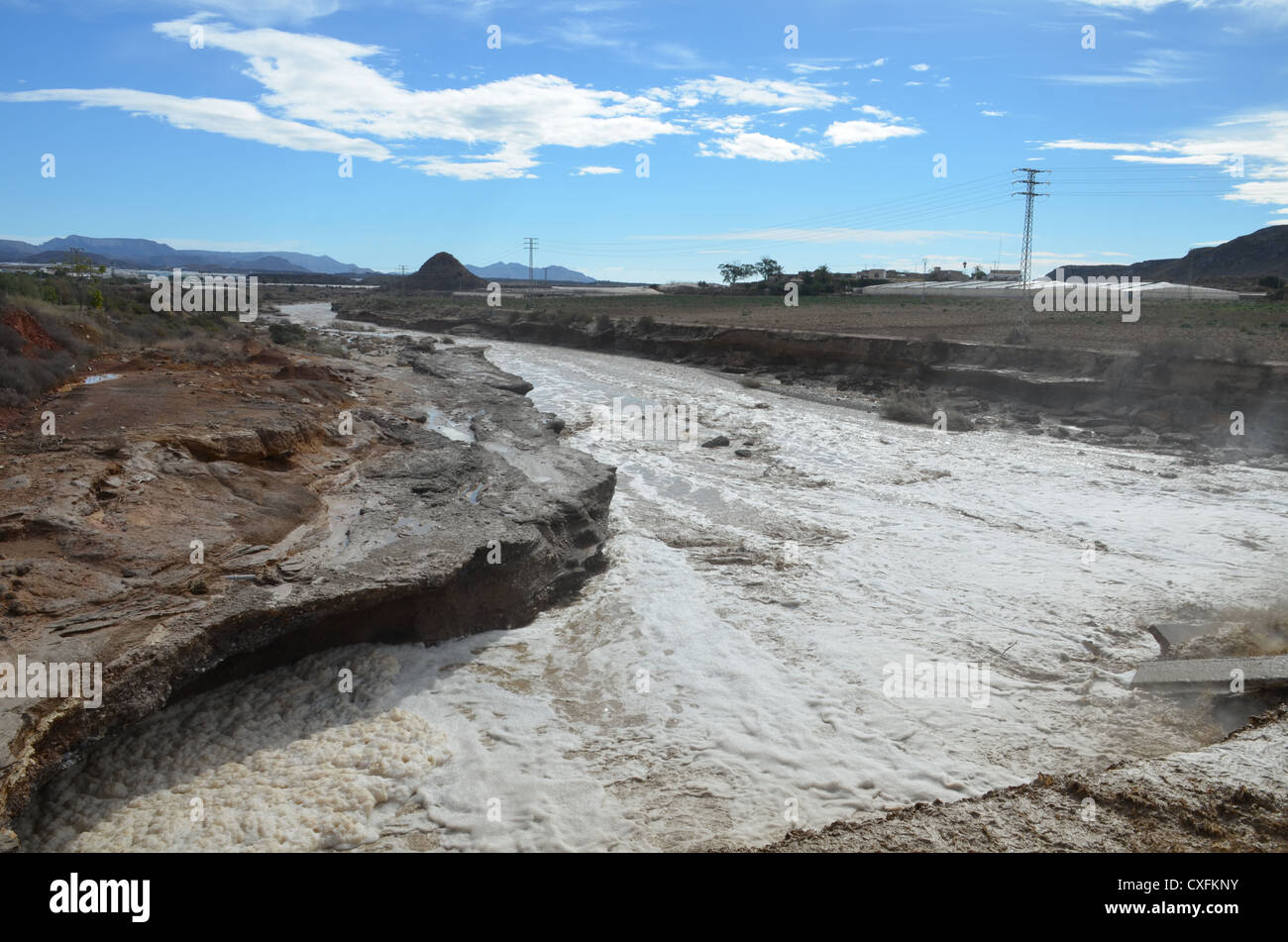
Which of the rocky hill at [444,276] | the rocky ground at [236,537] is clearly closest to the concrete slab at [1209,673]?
the rocky ground at [236,537]

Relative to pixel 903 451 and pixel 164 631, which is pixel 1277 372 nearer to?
pixel 903 451

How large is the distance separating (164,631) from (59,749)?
987 mm

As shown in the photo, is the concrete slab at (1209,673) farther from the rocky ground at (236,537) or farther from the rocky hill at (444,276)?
the rocky hill at (444,276)

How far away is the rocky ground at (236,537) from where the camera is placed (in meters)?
5.48

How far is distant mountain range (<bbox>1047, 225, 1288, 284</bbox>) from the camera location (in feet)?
281

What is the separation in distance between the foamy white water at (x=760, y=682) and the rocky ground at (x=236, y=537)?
16.9 inches

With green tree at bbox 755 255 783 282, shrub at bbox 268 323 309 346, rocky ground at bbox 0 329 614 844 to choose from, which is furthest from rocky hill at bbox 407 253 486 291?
rocky ground at bbox 0 329 614 844

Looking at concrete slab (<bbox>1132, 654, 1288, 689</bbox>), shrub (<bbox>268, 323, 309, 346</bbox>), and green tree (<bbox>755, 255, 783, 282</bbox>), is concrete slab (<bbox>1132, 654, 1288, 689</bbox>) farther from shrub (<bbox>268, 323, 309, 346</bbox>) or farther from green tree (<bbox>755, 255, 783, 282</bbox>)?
green tree (<bbox>755, 255, 783, 282</bbox>)

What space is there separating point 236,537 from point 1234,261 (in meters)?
109

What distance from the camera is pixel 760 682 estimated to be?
7027mm

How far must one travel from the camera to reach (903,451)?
53.5 feet

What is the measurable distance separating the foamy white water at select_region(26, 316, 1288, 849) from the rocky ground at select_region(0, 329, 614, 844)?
1.41 feet
